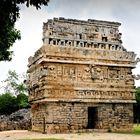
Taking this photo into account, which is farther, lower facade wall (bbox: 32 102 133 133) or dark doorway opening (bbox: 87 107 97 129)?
dark doorway opening (bbox: 87 107 97 129)

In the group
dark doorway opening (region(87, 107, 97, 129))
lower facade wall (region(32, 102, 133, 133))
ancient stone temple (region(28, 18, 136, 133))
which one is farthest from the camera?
dark doorway opening (region(87, 107, 97, 129))

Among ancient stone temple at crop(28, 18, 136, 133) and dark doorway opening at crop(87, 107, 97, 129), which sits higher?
ancient stone temple at crop(28, 18, 136, 133)

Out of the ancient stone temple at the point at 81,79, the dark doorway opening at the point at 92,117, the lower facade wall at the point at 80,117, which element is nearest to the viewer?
the lower facade wall at the point at 80,117

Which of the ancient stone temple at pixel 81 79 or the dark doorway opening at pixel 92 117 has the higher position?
the ancient stone temple at pixel 81 79

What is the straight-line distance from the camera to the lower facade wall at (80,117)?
75.3 ft

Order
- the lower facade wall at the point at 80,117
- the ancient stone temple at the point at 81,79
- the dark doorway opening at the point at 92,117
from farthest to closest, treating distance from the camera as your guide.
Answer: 1. the dark doorway opening at the point at 92,117
2. the ancient stone temple at the point at 81,79
3. the lower facade wall at the point at 80,117

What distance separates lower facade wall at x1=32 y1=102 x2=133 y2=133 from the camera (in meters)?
22.9

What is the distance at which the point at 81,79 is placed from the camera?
23938mm

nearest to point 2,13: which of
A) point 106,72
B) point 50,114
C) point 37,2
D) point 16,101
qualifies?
point 37,2

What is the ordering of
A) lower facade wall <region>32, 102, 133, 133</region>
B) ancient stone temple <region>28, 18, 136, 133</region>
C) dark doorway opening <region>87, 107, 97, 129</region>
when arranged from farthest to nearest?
dark doorway opening <region>87, 107, 97, 129</region>, ancient stone temple <region>28, 18, 136, 133</region>, lower facade wall <region>32, 102, 133, 133</region>

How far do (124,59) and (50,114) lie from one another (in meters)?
6.57

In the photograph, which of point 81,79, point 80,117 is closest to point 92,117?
point 80,117

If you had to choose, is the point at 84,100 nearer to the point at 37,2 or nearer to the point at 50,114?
the point at 50,114

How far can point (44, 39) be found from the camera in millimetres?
23672
